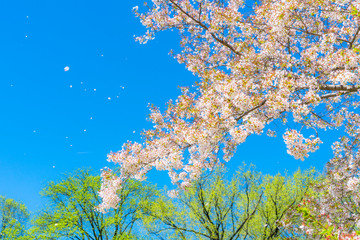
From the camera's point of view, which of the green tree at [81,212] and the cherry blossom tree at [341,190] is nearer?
the cherry blossom tree at [341,190]

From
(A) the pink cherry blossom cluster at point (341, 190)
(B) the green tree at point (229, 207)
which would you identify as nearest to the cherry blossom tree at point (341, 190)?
(A) the pink cherry blossom cluster at point (341, 190)

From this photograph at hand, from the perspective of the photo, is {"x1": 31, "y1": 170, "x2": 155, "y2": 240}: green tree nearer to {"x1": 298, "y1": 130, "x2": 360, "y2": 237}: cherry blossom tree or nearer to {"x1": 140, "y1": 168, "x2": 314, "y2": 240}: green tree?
{"x1": 140, "y1": 168, "x2": 314, "y2": 240}: green tree

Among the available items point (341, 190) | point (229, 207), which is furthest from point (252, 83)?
point (229, 207)

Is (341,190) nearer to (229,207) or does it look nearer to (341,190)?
(341,190)

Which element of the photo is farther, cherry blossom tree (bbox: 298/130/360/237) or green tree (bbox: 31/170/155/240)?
green tree (bbox: 31/170/155/240)

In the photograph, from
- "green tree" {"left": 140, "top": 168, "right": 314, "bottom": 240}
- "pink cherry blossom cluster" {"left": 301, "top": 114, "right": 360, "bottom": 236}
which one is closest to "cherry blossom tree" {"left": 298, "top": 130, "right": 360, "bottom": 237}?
"pink cherry blossom cluster" {"left": 301, "top": 114, "right": 360, "bottom": 236}

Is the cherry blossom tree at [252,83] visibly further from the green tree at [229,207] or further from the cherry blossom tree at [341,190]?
the green tree at [229,207]

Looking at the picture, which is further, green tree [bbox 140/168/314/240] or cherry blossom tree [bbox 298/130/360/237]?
green tree [bbox 140/168/314/240]

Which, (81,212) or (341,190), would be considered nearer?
(341,190)

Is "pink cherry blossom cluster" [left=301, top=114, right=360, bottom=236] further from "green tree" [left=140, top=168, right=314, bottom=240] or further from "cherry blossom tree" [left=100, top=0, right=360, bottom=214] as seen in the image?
"green tree" [left=140, top=168, right=314, bottom=240]

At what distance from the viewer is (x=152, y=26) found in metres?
8.67

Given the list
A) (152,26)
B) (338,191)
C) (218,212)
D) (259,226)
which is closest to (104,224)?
(218,212)

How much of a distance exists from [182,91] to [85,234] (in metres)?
13.8

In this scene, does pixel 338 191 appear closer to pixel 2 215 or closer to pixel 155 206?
pixel 155 206
